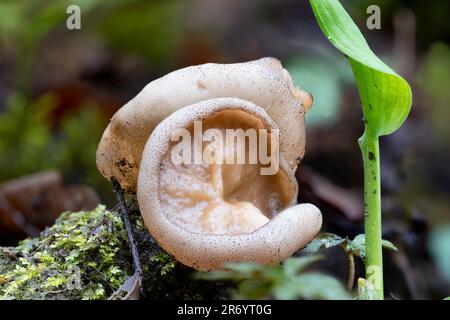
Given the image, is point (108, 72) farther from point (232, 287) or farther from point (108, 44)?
point (232, 287)

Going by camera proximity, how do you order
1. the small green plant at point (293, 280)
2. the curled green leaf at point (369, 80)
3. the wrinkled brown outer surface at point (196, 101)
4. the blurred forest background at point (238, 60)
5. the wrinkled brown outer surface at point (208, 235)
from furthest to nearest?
1. the blurred forest background at point (238, 60)
2. the wrinkled brown outer surface at point (196, 101)
3. the curled green leaf at point (369, 80)
4. the wrinkled brown outer surface at point (208, 235)
5. the small green plant at point (293, 280)

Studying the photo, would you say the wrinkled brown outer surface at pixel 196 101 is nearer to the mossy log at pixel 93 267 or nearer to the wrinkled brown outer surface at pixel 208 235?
the wrinkled brown outer surface at pixel 208 235

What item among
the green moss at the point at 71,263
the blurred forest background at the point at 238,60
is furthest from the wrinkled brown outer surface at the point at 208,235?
the blurred forest background at the point at 238,60

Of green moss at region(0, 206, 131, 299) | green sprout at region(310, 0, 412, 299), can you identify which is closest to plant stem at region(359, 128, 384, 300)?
green sprout at region(310, 0, 412, 299)

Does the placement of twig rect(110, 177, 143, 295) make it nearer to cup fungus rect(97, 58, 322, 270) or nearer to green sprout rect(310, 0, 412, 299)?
cup fungus rect(97, 58, 322, 270)

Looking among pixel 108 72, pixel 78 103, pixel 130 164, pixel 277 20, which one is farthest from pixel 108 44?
pixel 130 164
